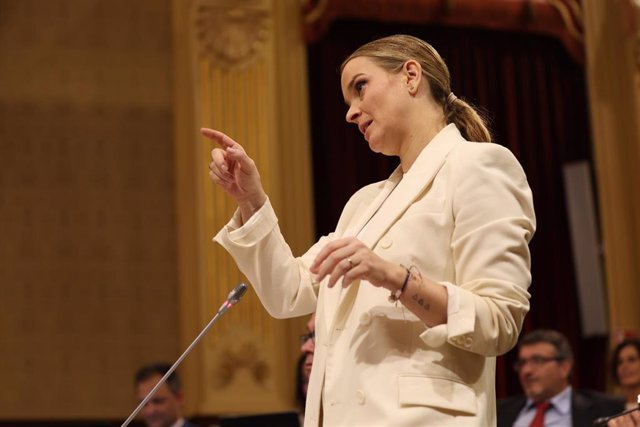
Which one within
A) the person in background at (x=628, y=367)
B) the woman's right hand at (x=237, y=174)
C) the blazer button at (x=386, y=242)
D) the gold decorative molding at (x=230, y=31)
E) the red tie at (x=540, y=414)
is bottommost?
the red tie at (x=540, y=414)

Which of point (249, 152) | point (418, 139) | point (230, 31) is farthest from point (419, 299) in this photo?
point (230, 31)

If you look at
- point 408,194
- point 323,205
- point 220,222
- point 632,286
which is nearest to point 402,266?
point 408,194

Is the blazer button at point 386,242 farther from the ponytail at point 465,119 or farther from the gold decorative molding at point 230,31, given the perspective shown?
the gold decorative molding at point 230,31

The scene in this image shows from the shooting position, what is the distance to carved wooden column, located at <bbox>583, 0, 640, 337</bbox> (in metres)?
7.07

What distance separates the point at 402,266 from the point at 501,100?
537 cm

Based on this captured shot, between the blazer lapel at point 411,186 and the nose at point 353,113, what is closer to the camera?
the blazer lapel at point 411,186

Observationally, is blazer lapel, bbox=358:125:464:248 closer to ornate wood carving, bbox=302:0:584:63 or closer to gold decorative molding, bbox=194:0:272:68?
gold decorative molding, bbox=194:0:272:68

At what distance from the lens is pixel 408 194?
2.23 m

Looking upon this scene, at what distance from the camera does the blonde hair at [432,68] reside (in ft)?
7.73

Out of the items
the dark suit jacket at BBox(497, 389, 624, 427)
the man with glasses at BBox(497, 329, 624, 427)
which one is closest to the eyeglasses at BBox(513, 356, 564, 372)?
the man with glasses at BBox(497, 329, 624, 427)

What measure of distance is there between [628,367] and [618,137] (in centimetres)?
233

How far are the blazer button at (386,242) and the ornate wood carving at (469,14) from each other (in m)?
4.85

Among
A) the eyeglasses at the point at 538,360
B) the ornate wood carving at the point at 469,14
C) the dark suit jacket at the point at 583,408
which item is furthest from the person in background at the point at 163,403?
the ornate wood carving at the point at 469,14

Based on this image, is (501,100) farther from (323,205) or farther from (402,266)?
(402,266)
